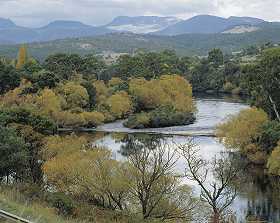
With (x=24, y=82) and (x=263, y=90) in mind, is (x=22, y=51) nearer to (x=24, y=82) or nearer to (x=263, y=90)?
(x=24, y=82)

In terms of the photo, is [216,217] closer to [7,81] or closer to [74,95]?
[74,95]

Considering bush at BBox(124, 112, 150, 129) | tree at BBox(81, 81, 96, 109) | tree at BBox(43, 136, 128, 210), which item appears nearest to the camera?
tree at BBox(43, 136, 128, 210)

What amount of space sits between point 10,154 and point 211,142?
24.1 metres

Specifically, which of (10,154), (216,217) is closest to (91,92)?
(10,154)

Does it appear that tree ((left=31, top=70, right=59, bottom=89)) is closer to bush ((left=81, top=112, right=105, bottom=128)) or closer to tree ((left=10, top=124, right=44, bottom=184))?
bush ((left=81, top=112, right=105, bottom=128))

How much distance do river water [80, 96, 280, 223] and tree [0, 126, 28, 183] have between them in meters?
10.7

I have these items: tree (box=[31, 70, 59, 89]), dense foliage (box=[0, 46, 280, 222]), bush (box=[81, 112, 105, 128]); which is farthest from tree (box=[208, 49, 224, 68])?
bush (box=[81, 112, 105, 128])

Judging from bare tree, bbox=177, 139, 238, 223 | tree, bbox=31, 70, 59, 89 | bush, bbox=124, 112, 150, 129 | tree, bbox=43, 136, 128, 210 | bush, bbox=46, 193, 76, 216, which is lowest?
bush, bbox=124, 112, 150, 129

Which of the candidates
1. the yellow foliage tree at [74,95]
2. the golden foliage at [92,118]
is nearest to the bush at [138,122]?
the golden foliage at [92,118]

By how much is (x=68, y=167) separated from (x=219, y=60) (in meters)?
84.4

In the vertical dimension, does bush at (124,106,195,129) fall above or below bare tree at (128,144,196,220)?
below

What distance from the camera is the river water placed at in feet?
92.5

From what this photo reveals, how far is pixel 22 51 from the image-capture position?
8731 centimetres

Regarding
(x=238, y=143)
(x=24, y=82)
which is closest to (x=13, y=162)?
(x=238, y=143)
